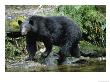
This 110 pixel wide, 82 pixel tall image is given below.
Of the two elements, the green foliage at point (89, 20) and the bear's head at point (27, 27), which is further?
the green foliage at point (89, 20)

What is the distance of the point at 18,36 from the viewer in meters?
8.24

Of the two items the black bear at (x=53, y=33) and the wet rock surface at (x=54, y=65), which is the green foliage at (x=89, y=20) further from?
the wet rock surface at (x=54, y=65)

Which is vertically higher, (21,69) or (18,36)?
(18,36)

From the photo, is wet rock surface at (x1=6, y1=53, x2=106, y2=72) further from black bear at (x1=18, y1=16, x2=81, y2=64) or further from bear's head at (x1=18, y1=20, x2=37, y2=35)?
bear's head at (x1=18, y1=20, x2=37, y2=35)

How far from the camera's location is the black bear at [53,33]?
26.5 feet

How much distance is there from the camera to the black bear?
317 inches

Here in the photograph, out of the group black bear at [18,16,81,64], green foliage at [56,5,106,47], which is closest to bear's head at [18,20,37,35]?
black bear at [18,16,81,64]

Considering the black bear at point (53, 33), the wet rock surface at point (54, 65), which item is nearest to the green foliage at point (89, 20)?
the black bear at point (53, 33)

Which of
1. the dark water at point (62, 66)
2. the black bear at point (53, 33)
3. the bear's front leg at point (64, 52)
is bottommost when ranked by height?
the dark water at point (62, 66)
